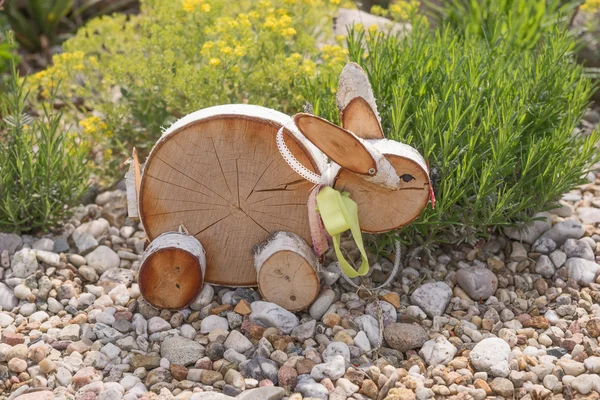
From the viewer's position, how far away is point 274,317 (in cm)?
273

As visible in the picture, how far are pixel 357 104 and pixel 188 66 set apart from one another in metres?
1.19

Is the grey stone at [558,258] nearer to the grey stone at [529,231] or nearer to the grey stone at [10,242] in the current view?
the grey stone at [529,231]

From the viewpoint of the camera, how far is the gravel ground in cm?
248

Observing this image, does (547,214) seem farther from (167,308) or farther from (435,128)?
(167,308)

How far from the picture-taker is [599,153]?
3.22 metres

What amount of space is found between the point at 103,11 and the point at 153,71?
9.01ft

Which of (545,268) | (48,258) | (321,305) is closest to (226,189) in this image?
(321,305)

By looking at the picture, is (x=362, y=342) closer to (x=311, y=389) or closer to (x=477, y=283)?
(x=311, y=389)

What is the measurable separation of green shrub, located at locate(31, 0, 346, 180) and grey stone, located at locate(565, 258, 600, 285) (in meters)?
1.42

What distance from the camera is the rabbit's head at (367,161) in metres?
2.38

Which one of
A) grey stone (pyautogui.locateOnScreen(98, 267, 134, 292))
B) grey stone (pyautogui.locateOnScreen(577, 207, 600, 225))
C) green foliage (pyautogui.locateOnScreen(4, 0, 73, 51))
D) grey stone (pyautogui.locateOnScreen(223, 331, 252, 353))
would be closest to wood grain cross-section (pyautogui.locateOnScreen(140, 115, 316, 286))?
grey stone (pyautogui.locateOnScreen(223, 331, 252, 353))

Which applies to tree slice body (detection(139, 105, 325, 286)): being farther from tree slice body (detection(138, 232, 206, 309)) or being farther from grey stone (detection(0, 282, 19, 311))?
grey stone (detection(0, 282, 19, 311))

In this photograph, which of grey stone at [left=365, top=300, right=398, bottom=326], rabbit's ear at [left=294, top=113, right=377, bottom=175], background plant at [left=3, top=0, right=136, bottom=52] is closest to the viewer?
rabbit's ear at [left=294, top=113, right=377, bottom=175]

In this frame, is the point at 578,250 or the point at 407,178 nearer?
the point at 407,178
